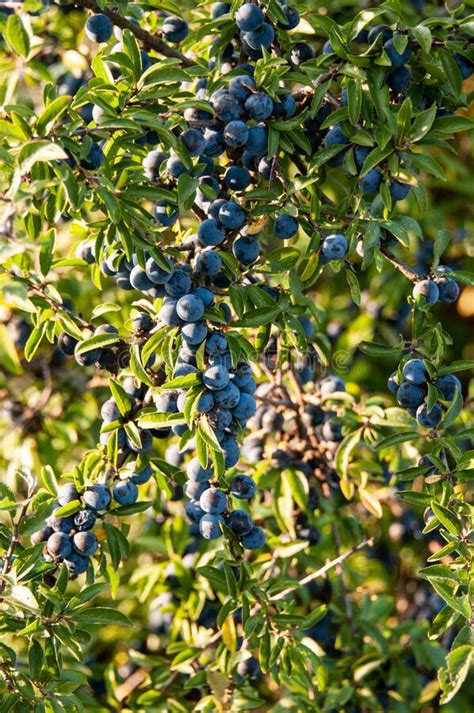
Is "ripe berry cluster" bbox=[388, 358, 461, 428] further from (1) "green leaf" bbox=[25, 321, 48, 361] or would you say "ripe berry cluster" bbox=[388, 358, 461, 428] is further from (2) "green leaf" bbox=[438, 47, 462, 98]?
(1) "green leaf" bbox=[25, 321, 48, 361]

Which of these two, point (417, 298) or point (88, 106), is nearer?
point (417, 298)

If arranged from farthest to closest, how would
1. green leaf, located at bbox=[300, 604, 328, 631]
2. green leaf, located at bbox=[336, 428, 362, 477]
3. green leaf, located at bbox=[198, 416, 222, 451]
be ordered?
green leaf, located at bbox=[336, 428, 362, 477] → green leaf, located at bbox=[300, 604, 328, 631] → green leaf, located at bbox=[198, 416, 222, 451]

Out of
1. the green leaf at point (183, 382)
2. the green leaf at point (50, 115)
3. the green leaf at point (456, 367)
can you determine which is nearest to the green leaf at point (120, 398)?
the green leaf at point (183, 382)

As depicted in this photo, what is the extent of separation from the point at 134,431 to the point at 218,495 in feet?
0.61

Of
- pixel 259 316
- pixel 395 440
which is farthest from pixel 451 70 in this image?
pixel 395 440

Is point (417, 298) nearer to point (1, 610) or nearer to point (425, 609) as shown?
point (1, 610)

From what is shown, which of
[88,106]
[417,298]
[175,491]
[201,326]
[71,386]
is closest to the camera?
[201,326]

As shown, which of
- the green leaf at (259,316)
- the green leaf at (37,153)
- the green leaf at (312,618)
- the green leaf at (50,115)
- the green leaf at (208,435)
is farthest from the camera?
the green leaf at (312,618)

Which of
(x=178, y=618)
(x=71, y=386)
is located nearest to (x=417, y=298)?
(x=178, y=618)

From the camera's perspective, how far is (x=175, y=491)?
82.4 inches

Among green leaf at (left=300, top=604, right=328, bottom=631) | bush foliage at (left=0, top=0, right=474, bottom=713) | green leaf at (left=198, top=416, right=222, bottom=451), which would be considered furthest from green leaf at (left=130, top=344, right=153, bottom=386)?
green leaf at (left=300, top=604, right=328, bottom=631)

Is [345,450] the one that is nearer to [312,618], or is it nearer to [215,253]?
[312,618]

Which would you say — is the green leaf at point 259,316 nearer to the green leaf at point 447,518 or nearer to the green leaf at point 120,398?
the green leaf at point 120,398

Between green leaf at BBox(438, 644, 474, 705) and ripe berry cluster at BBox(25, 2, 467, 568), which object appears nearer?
green leaf at BBox(438, 644, 474, 705)
